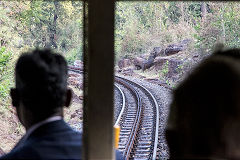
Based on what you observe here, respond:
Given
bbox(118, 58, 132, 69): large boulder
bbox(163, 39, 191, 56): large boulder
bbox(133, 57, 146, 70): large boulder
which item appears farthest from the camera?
bbox(118, 58, 132, 69): large boulder

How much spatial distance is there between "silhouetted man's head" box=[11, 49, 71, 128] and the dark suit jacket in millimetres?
75

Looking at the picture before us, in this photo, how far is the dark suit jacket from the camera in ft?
5.10

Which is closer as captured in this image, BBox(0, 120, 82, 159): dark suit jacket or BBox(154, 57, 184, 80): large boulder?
BBox(0, 120, 82, 159): dark suit jacket

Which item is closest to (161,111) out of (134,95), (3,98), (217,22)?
(134,95)

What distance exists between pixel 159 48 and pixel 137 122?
36.3 ft

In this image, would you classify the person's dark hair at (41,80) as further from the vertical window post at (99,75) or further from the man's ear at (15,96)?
the vertical window post at (99,75)

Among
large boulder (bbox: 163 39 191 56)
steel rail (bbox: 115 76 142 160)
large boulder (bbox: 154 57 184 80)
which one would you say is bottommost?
steel rail (bbox: 115 76 142 160)

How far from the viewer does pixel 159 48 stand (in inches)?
768

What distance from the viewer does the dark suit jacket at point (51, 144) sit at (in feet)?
5.10

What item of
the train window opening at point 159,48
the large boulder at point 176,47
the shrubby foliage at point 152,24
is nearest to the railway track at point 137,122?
the train window opening at point 159,48

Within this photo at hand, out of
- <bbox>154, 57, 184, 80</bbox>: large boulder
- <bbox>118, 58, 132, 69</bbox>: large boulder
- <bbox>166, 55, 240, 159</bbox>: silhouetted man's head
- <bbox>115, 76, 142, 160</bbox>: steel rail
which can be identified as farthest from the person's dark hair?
<bbox>118, 58, 132, 69</bbox>: large boulder

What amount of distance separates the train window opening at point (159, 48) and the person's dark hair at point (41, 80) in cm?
525

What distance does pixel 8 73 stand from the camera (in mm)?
10852

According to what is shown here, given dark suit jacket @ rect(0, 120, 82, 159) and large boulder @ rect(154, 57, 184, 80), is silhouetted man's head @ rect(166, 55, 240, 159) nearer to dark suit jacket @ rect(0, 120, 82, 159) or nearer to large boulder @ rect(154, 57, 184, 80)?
dark suit jacket @ rect(0, 120, 82, 159)
